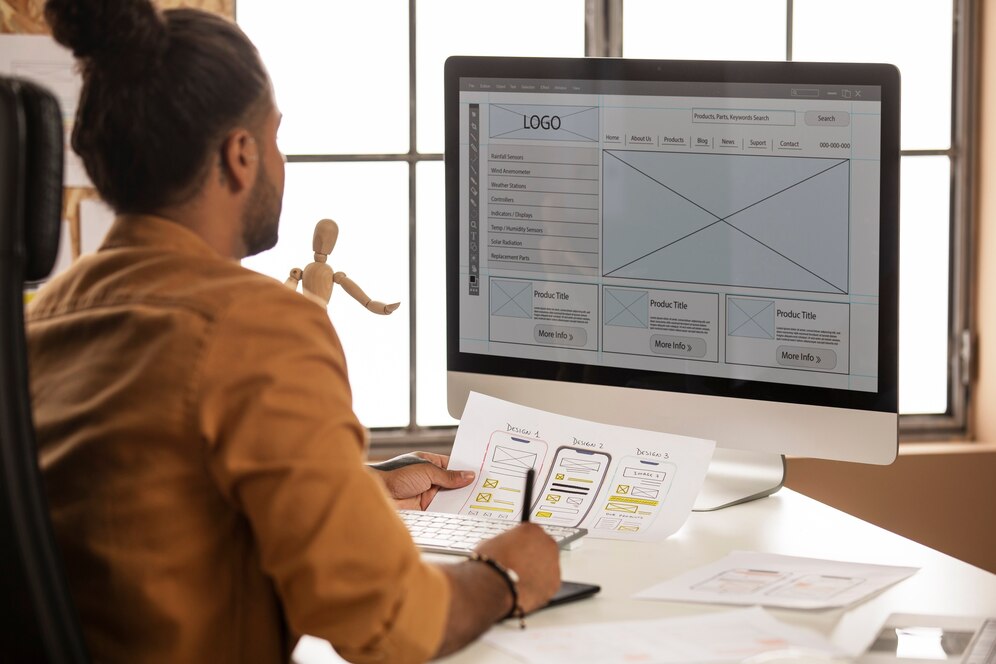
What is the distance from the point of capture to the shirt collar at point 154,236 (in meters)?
0.93

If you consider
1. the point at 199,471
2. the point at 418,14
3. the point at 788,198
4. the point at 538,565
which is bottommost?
the point at 538,565

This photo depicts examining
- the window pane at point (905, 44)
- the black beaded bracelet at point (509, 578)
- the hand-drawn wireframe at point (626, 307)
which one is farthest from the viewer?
the window pane at point (905, 44)

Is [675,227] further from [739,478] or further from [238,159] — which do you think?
[238,159]

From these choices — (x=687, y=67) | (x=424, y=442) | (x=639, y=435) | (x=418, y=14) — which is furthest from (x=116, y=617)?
(x=418, y=14)

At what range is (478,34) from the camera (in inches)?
92.6

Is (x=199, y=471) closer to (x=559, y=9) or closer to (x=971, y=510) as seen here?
(x=559, y=9)

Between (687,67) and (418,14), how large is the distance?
3.46 ft

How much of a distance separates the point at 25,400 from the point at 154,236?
25 cm

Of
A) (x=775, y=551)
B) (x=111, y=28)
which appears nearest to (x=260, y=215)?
Result: (x=111, y=28)

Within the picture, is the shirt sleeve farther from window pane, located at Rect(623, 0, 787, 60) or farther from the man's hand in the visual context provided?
window pane, located at Rect(623, 0, 787, 60)

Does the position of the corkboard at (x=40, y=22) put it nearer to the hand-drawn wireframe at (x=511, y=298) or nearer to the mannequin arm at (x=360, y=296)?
the mannequin arm at (x=360, y=296)

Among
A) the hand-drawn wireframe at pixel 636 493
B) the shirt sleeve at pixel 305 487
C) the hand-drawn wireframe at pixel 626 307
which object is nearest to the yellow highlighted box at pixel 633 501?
the hand-drawn wireframe at pixel 636 493

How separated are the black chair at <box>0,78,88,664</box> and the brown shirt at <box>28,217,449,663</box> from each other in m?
0.10

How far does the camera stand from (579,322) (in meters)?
1.51
